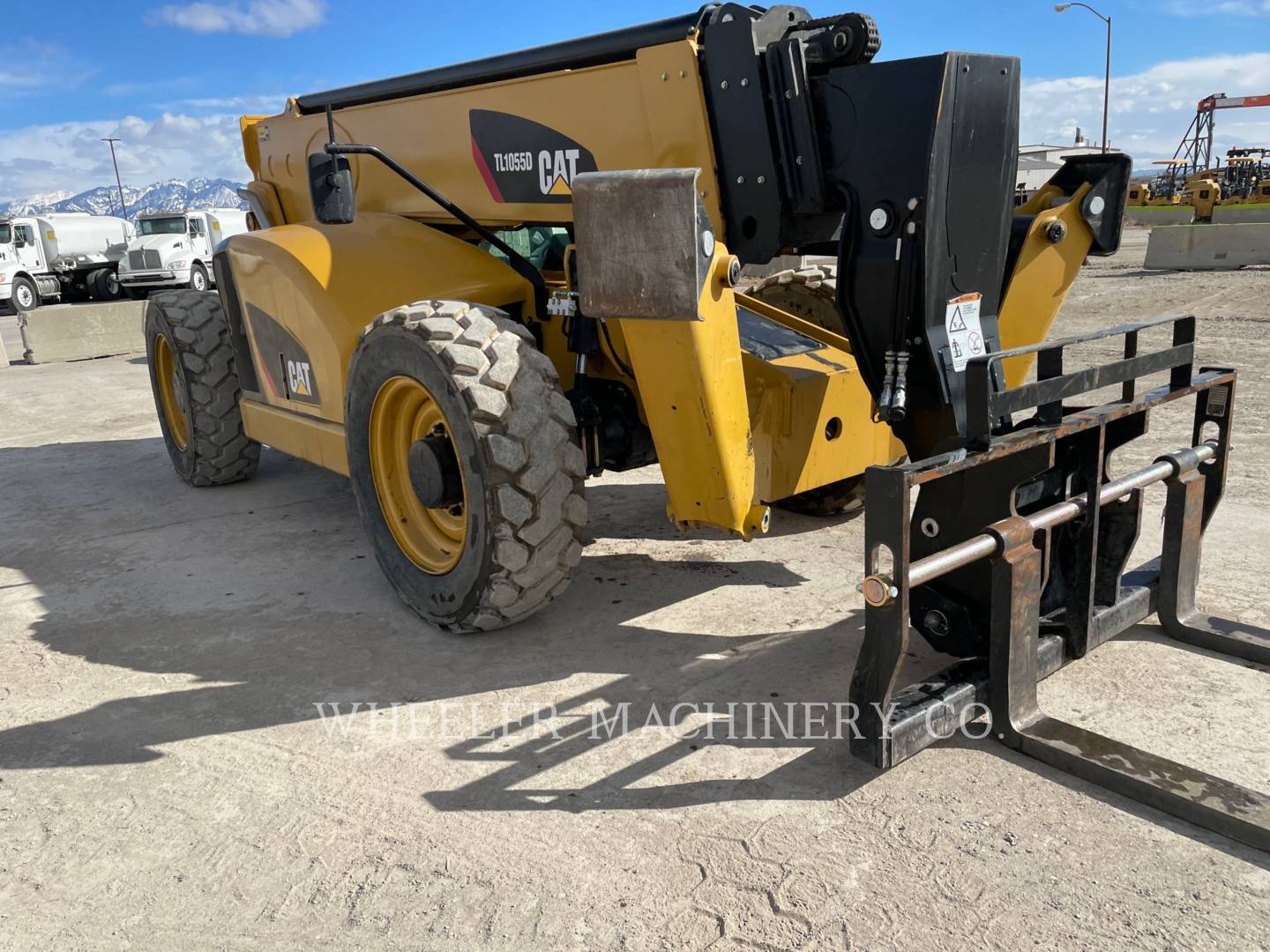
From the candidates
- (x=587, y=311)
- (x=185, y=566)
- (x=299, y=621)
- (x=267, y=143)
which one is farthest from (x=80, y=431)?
(x=587, y=311)

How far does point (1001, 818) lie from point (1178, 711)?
0.94 meters

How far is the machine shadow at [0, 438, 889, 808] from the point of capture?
131 inches

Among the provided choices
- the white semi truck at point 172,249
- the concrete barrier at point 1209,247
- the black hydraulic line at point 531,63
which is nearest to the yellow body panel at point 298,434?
the black hydraulic line at point 531,63

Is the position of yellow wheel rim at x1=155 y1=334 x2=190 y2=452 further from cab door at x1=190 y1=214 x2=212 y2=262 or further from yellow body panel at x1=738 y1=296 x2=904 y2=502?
cab door at x1=190 y1=214 x2=212 y2=262

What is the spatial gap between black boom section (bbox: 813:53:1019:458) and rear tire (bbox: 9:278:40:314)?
25177 millimetres

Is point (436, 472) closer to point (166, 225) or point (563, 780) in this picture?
point (563, 780)

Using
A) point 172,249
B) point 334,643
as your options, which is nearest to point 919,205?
point 334,643

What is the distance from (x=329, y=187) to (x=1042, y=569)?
325 cm

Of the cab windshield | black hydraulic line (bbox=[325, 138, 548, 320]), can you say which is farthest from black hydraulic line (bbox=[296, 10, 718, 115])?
the cab windshield

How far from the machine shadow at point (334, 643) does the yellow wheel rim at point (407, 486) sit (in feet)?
1.01

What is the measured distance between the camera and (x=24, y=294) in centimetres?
2417

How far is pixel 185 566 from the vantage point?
5.23 metres

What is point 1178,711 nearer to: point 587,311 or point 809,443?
point 809,443

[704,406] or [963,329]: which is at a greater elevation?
[963,329]
